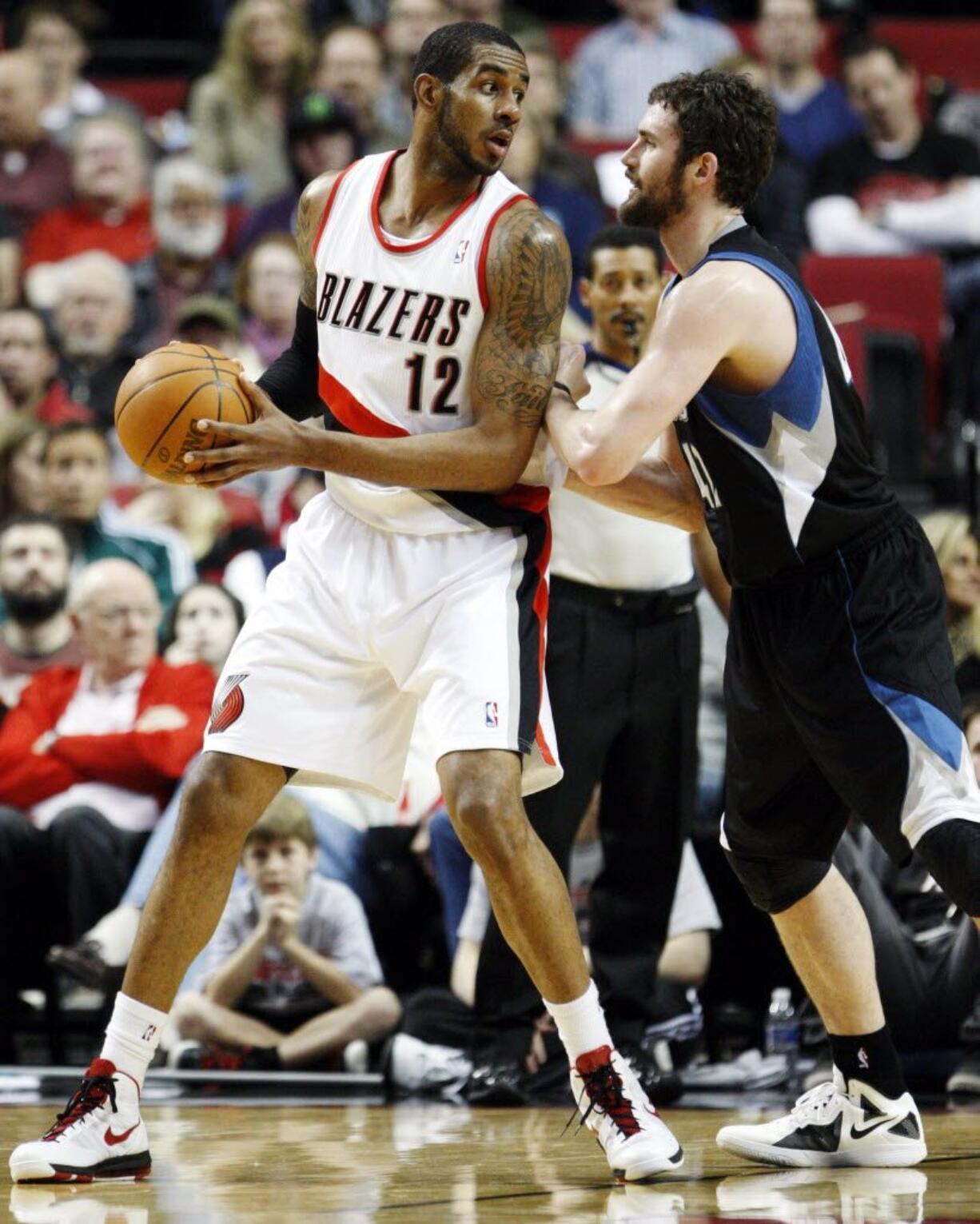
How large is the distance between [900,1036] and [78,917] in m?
2.65

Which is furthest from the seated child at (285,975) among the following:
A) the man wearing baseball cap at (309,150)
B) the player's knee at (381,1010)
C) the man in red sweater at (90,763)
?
the man wearing baseball cap at (309,150)

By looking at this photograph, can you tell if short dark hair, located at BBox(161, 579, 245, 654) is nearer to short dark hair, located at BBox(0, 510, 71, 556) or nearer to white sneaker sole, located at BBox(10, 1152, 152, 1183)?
short dark hair, located at BBox(0, 510, 71, 556)

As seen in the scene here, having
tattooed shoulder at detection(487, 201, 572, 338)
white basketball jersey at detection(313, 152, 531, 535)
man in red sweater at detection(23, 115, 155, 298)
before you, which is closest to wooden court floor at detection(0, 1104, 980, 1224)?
white basketball jersey at detection(313, 152, 531, 535)

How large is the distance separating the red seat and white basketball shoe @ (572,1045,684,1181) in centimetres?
568

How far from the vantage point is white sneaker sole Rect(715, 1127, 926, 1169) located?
4.48 meters

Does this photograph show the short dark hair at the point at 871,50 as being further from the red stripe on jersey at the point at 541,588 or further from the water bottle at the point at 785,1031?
the red stripe on jersey at the point at 541,588

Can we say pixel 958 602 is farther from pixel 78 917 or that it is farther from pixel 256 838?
pixel 78 917

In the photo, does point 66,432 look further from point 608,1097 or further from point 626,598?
point 608,1097

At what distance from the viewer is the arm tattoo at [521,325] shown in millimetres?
4379

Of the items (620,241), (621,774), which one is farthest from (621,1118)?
(620,241)

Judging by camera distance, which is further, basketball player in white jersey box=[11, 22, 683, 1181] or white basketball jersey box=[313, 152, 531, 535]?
white basketball jersey box=[313, 152, 531, 535]

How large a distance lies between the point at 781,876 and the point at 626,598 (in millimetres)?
1553

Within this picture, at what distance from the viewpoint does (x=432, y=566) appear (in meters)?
4.43

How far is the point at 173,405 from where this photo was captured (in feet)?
13.7
